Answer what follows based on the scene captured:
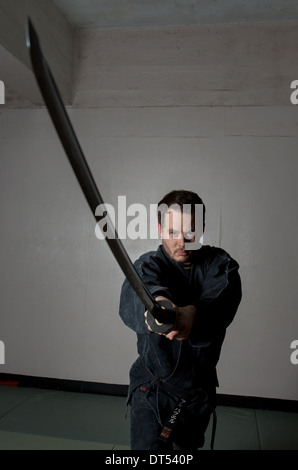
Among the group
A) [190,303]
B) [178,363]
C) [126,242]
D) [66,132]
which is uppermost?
[66,132]

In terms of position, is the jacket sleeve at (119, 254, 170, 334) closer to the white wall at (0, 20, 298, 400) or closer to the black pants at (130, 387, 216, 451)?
the black pants at (130, 387, 216, 451)

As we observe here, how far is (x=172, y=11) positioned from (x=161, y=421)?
3131 mm

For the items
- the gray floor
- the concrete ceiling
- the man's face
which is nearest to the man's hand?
the man's face

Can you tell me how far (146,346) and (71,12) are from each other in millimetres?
3048

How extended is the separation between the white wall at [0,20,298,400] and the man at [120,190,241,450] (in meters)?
1.99

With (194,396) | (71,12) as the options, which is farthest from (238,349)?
(71,12)

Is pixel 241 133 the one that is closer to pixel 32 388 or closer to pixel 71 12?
pixel 71 12

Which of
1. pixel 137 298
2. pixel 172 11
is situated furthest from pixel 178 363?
pixel 172 11

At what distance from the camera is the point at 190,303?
1622 mm

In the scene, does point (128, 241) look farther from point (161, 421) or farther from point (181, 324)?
point (181, 324)

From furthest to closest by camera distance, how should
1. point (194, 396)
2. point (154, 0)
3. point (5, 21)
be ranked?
point (154, 0) → point (5, 21) → point (194, 396)

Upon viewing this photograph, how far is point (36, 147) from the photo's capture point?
3.95 metres

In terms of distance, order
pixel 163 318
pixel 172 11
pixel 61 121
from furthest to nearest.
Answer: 1. pixel 172 11
2. pixel 163 318
3. pixel 61 121

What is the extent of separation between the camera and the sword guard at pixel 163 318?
1072mm
